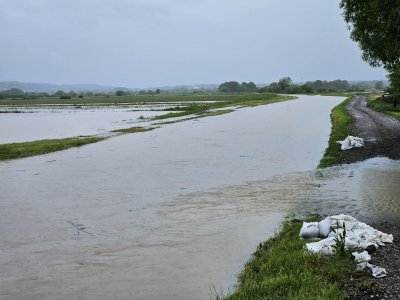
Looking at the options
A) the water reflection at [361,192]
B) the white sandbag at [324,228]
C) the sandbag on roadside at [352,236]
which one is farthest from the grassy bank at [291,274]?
the water reflection at [361,192]

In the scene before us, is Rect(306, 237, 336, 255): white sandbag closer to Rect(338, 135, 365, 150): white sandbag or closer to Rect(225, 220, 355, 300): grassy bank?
Rect(225, 220, 355, 300): grassy bank

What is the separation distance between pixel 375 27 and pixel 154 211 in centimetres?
1459

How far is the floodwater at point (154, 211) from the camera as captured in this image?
9.23m

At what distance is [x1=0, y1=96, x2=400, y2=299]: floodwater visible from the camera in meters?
9.23

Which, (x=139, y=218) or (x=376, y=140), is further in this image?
(x=376, y=140)

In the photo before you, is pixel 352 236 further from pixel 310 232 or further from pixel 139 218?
pixel 139 218

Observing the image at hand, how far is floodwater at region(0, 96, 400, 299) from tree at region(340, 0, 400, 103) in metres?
5.63

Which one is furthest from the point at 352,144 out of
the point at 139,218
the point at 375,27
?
the point at 139,218

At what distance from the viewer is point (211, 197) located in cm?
1612

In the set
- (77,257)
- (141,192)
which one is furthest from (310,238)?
(141,192)

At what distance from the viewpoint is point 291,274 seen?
26.8 feet

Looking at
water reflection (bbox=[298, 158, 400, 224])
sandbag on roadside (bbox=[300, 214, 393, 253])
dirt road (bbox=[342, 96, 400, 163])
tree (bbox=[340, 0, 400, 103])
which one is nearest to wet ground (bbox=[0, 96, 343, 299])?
water reflection (bbox=[298, 158, 400, 224])

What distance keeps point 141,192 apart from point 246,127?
27.7m

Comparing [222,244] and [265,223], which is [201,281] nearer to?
[222,244]
